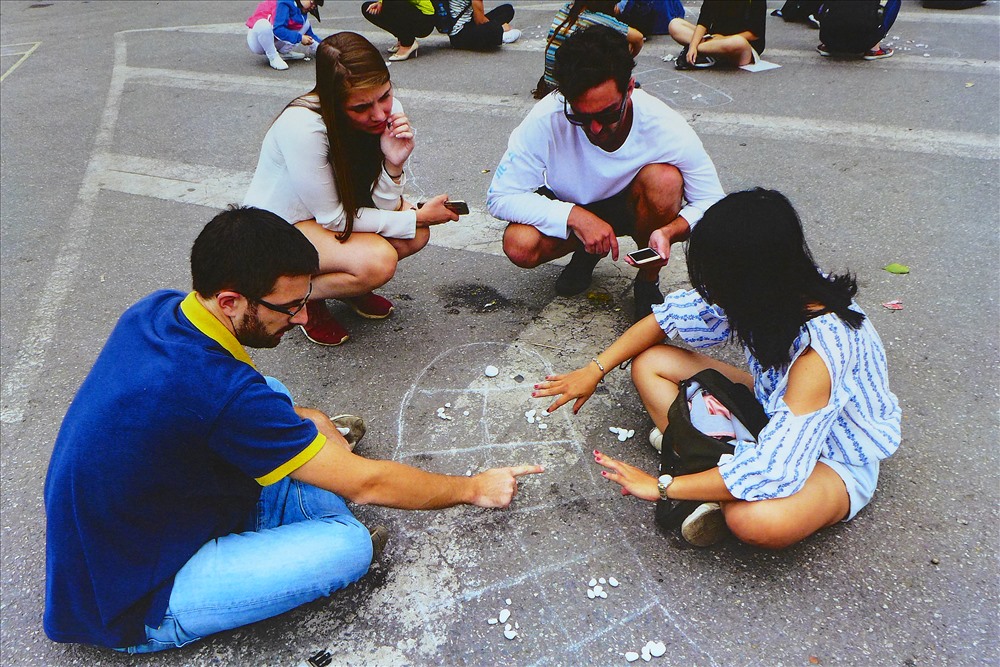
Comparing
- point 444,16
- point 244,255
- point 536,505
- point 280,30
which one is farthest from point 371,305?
point 280,30

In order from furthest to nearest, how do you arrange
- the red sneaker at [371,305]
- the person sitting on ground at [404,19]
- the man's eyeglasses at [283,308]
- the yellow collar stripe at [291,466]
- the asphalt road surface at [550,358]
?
the person sitting on ground at [404,19]
the red sneaker at [371,305]
the asphalt road surface at [550,358]
the man's eyeglasses at [283,308]
the yellow collar stripe at [291,466]

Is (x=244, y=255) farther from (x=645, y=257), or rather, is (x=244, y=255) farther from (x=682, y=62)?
(x=682, y=62)

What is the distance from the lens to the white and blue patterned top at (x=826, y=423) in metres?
1.88

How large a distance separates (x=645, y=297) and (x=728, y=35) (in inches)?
160

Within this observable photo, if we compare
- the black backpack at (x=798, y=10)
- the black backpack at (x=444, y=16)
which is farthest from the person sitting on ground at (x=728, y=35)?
the black backpack at (x=444, y=16)

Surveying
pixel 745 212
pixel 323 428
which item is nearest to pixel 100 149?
pixel 323 428

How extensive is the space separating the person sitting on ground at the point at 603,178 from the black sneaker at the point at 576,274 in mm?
214

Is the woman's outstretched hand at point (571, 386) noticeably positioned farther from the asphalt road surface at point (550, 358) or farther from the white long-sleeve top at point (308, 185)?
the white long-sleeve top at point (308, 185)

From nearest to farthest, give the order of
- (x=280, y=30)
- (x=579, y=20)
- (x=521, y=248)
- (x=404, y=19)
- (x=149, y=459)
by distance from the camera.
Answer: (x=149, y=459) < (x=521, y=248) < (x=579, y=20) < (x=404, y=19) < (x=280, y=30)

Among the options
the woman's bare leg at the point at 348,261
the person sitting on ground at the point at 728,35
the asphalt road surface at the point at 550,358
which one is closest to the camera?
the asphalt road surface at the point at 550,358

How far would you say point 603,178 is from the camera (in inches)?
119

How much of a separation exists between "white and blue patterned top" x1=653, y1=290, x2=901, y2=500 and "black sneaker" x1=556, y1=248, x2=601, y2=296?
131 centimetres

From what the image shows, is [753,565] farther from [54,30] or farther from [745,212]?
[54,30]

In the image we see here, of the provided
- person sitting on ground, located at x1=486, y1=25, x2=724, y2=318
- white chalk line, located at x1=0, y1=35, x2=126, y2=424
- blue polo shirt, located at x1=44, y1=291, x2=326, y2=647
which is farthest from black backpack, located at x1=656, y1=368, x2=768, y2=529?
white chalk line, located at x1=0, y1=35, x2=126, y2=424
